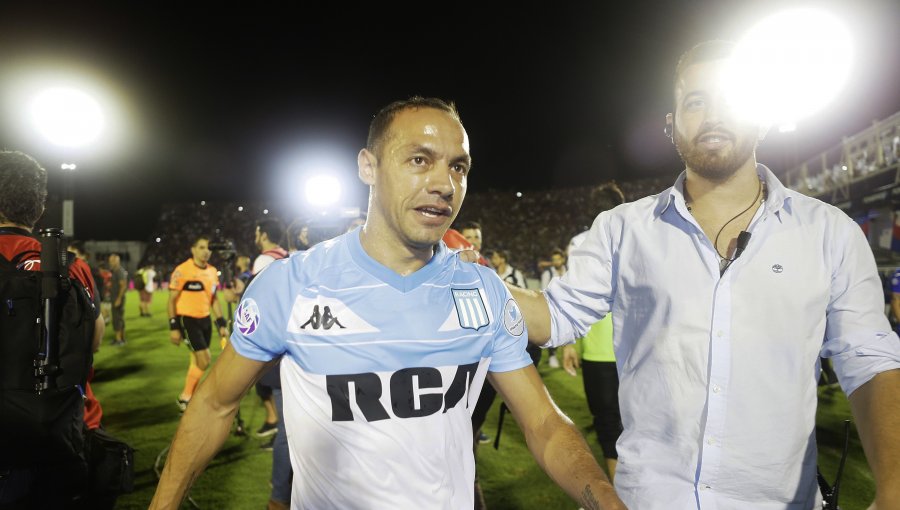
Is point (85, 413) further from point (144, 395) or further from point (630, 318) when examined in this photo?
point (144, 395)

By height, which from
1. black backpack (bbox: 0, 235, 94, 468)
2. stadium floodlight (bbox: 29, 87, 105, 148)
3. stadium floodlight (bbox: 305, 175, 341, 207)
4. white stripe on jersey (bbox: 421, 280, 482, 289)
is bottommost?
black backpack (bbox: 0, 235, 94, 468)

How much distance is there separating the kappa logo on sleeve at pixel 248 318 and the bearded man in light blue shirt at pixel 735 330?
143cm

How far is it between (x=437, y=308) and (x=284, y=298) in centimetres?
54

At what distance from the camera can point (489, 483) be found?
16.9 ft

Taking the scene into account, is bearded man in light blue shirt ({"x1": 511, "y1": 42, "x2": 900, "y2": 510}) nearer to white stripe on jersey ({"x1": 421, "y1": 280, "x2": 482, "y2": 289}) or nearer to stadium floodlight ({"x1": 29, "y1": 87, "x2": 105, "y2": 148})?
white stripe on jersey ({"x1": 421, "y1": 280, "x2": 482, "y2": 289})

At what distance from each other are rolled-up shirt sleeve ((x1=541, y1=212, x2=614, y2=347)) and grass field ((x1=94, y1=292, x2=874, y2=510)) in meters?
3.05

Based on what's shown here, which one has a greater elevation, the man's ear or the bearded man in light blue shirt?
the man's ear

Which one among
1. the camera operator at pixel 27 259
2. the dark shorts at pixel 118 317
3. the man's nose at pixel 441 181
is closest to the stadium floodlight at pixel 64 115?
the camera operator at pixel 27 259

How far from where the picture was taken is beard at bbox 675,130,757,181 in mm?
2051

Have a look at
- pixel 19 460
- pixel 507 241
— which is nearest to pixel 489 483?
pixel 19 460

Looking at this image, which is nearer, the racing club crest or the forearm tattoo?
the forearm tattoo

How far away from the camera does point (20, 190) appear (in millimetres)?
2801

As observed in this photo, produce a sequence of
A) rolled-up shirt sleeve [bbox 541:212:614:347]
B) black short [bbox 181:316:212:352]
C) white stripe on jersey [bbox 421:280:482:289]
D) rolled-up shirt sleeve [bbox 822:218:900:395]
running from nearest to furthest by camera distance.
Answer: rolled-up shirt sleeve [bbox 822:218:900:395] → white stripe on jersey [bbox 421:280:482:289] → rolled-up shirt sleeve [bbox 541:212:614:347] → black short [bbox 181:316:212:352]

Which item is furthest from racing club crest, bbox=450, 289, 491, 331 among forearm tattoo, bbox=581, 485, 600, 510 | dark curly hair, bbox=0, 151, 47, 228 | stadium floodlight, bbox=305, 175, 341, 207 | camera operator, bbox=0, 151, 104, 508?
stadium floodlight, bbox=305, 175, 341, 207
